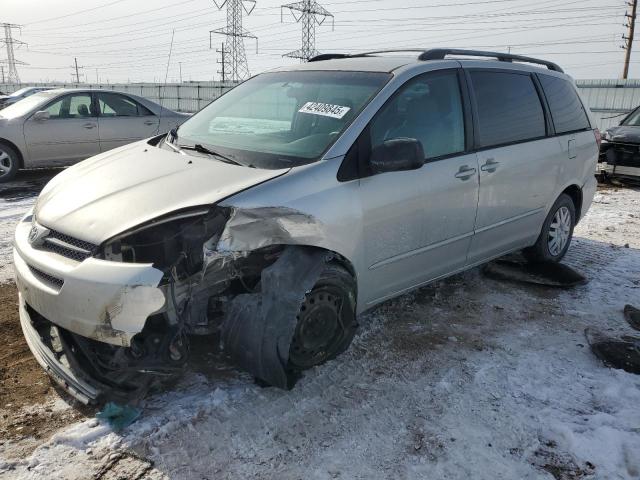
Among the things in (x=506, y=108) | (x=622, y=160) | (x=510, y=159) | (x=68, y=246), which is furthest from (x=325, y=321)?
(x=622, y=160)

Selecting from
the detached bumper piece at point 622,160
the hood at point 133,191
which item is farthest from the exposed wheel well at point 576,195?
the detached bumper piece at point 622,160

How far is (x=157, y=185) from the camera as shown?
294 centimetres

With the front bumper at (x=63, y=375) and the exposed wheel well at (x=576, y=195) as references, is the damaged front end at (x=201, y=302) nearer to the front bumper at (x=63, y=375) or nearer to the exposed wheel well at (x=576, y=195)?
the front bumper at (x=63, y=375)

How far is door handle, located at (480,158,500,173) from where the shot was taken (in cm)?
393

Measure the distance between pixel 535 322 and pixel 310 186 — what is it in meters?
2.29

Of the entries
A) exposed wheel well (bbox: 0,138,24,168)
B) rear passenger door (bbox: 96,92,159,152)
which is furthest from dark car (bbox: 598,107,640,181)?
exposed wheel well (bbox: 0,138,24,168)

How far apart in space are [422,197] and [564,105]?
8.01ft

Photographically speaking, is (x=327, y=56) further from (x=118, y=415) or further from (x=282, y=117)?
(x=118, y=415)

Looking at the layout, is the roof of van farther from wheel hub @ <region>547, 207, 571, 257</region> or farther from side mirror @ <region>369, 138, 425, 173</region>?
wheel hub @ <region>547, 207, 571, 257</region>

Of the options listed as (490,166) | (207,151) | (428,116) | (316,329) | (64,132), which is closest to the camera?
(316,329)

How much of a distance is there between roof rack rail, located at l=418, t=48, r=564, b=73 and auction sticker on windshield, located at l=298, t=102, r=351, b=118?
0.86 meters

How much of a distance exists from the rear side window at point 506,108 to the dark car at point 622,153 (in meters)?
6.23

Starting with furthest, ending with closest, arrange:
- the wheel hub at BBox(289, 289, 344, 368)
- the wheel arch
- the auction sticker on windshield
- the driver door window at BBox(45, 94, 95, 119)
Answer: the driver door window at BBox(45, 94, 95, 119), the wheel arch, the auction sticker on windshield, the wheel hub at BBox(289, 289, 344, 368)

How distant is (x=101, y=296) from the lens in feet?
8.25
